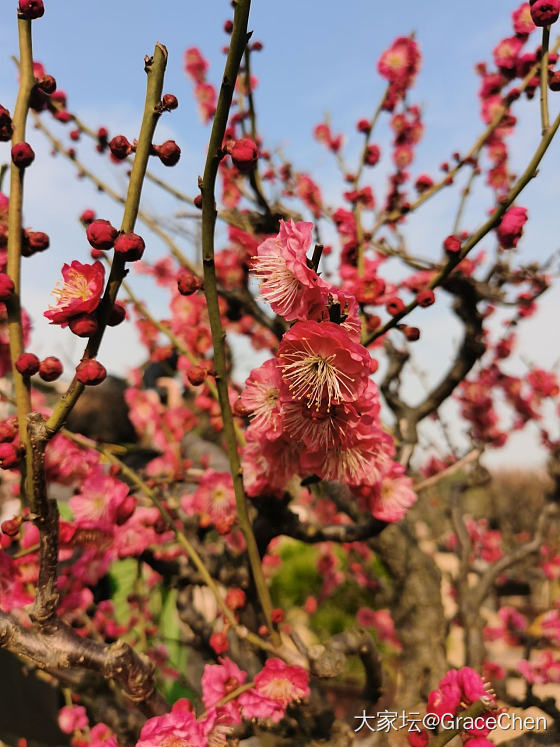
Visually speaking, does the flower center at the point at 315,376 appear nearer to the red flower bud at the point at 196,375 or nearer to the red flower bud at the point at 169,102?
the red flower bud at the point at 196,375

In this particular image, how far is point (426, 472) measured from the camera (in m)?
6.82

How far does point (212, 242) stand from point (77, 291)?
268mm

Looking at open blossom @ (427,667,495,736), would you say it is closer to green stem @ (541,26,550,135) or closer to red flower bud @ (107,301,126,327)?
red flower bud @ (107,301,126,327)

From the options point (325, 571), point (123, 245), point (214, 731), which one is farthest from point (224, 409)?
point (325, 571)

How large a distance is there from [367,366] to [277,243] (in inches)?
10.8

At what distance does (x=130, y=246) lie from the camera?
868 mm

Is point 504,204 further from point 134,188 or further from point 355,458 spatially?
point 134,188

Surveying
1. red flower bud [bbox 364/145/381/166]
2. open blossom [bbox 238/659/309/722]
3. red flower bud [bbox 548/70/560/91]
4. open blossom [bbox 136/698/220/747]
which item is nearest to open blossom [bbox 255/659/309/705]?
open blossom [bbox 238/659/309/722]

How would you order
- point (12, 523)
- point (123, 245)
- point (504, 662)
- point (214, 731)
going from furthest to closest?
point (504, 662) < point (214, 731) < point (12, 523) < point (123, 245)

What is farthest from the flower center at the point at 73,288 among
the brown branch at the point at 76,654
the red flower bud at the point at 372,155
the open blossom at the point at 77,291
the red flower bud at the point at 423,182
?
the red flower bud at the point at 423,182

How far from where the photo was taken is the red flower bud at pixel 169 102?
919 mm

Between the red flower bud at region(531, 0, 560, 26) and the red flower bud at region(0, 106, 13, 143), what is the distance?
1.11 m

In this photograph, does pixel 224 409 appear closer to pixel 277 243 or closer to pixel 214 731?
pixel 277 243

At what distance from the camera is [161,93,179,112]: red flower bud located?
919 mm
